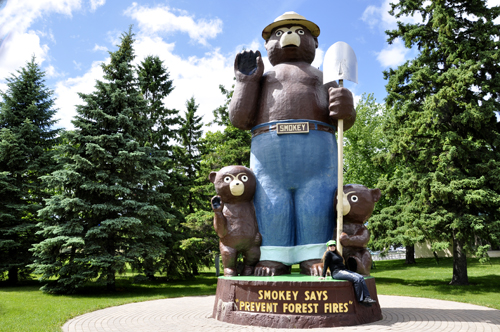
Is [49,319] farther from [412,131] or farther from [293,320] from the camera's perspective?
[412,131]

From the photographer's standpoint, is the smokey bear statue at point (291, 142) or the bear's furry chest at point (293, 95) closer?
the smokey bear statue at point (291, 142)

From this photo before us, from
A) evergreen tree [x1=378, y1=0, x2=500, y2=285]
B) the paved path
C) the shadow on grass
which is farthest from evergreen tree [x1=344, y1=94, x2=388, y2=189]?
the paved path

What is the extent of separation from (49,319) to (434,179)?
9.55m

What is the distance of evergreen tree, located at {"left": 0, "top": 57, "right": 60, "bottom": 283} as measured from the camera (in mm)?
12000

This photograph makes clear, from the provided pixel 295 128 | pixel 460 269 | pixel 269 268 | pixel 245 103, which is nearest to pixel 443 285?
pixel 460 269

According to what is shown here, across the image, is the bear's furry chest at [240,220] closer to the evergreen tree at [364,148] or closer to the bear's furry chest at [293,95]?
the bear's furry chest at [293,95]

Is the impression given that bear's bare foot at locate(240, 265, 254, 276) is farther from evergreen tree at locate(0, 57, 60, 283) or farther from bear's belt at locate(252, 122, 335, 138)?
evergreen tree at locate(0, 57, 60, 283)

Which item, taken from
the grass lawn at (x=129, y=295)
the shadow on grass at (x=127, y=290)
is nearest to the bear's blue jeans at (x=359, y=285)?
the grass lawn at (x=129, y=295)

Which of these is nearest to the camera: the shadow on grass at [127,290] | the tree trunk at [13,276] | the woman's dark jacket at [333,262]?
the woman's dark jacket at [333,262]

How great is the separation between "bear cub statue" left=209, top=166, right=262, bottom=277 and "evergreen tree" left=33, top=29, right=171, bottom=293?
4944mm

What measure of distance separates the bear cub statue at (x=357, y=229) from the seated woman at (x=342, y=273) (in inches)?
13.4

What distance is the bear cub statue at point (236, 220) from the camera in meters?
5.53

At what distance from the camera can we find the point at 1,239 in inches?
462

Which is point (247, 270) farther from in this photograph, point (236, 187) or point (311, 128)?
point (311, 128)
